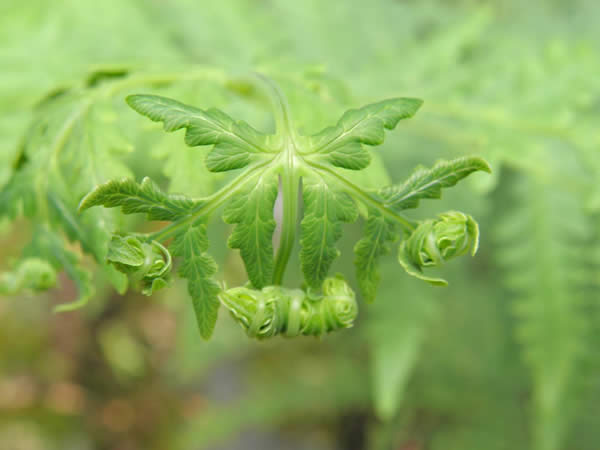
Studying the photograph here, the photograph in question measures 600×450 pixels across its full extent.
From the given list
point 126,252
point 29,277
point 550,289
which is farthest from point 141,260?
point 550,289

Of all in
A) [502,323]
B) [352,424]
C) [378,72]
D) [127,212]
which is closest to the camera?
[127,212]

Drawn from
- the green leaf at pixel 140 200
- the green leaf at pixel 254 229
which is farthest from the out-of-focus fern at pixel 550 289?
the green leaf at pixel 140 200

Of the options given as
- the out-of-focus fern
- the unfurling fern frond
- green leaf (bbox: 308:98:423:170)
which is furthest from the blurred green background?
the unfurling fern frond

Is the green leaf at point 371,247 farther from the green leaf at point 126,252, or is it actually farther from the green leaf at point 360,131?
the green leaf at point 126,252

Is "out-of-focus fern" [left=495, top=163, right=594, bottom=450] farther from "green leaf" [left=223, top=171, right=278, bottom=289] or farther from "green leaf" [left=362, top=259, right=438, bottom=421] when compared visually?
"green leaf" [left=223, top=171, right=278, bottom=289]

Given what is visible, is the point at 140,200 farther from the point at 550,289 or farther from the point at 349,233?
the point at 349,233

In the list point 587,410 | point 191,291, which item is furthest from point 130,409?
point 191,291

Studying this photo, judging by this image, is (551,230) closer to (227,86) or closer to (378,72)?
(378,72)
